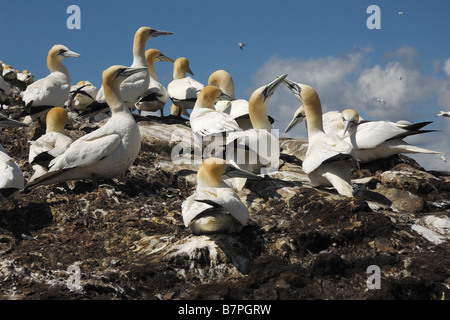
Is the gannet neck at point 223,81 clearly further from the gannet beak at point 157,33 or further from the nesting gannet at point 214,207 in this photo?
the nesting gannet at point 214,207

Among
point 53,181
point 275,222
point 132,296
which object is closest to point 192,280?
point 132,296

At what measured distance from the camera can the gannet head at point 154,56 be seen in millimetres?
12898

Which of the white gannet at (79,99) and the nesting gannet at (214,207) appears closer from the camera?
the nesting gannet at (214,207)

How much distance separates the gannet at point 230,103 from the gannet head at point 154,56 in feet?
6.90

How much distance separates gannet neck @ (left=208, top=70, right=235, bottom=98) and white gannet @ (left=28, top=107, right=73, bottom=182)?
133 inches

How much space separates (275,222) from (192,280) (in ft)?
4.61

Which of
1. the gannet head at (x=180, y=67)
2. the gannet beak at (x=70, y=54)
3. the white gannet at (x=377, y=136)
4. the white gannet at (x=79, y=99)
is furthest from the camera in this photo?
the gannet head at (x=180, y=67)

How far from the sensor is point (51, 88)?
10.3m

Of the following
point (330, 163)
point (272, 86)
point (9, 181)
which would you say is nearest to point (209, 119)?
point (272, 86)

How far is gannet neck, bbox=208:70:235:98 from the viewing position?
1123 cm

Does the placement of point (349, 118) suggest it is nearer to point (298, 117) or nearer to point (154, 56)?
point (298, 117)

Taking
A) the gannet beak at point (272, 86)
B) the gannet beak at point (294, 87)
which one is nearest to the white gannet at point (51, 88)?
the gannet beak at point (272, 86)

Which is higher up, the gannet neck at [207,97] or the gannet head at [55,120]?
the gannet neck at [207,97]
